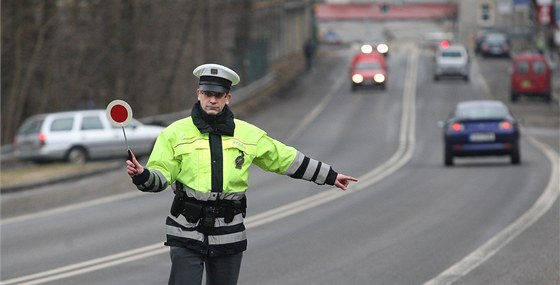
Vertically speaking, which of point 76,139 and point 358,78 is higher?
point 76,139

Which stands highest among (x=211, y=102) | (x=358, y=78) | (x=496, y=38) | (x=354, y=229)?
(x=211, y=102)

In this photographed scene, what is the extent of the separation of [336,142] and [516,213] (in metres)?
23.3

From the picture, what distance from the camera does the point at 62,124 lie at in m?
34.6

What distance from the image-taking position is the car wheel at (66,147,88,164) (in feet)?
112

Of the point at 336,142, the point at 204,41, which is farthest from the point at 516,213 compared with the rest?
the point at 204,41

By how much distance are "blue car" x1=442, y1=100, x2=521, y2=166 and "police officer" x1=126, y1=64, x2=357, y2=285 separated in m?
21.6

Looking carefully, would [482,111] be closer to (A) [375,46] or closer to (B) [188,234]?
(B) [188,234]

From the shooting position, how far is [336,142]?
139 ft

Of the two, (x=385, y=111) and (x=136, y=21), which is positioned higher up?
(x=136, y=21)

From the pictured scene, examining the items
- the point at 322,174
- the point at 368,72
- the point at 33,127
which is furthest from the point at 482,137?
the point at 368,72

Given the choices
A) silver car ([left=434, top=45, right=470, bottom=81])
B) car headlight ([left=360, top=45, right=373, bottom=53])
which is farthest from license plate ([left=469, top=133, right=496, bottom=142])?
car headlight ([left=360, top=45, right=373, bottom=53])

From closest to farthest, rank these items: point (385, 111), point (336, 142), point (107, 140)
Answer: point (107, 140) → point (336, 142) → point (385, 111)

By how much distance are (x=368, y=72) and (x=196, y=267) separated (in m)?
57.7

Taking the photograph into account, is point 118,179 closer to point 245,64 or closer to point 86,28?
point 86,28
